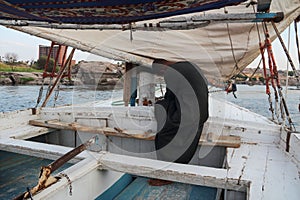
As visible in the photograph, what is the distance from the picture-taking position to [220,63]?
3.59 m

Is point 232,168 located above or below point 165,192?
above

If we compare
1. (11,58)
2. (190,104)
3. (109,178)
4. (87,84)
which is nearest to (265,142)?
(190,104)

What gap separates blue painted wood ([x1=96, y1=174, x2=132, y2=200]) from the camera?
168 centimetres

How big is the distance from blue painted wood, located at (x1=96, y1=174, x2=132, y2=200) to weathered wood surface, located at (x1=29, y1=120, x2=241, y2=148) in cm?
50

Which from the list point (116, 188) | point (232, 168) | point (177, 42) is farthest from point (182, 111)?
point (177, 42)

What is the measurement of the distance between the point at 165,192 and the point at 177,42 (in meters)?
1.93

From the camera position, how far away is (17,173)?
2.15m

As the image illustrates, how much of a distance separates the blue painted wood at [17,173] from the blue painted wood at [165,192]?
565 millimetres

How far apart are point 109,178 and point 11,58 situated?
35.9m

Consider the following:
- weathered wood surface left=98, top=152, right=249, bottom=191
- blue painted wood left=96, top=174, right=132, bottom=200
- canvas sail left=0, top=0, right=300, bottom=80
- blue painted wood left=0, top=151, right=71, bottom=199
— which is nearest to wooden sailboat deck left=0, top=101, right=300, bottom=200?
weathered wood surface left=98, top=152, right=249, bottom=191

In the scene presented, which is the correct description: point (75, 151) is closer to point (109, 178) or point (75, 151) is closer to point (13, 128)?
point (109, 178)

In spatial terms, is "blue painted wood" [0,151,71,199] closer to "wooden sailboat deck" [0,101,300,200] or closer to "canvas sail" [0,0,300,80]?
"wooden sailboat deck" [0,101,300,200]

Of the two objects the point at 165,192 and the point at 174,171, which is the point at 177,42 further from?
the point at 174,171

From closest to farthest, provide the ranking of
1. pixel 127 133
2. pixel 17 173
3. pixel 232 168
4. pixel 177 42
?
1. pixel 232 168
2. pixel 17 173
3. pixel 127 133
4. pixel 177 42
